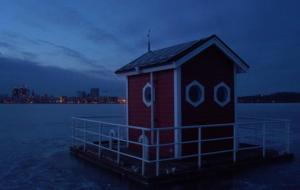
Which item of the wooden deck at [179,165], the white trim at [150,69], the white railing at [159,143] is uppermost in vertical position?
the white trim at [150,69]

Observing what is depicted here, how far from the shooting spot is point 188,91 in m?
11.8

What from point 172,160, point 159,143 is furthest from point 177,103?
point 172,160

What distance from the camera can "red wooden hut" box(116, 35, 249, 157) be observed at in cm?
1156

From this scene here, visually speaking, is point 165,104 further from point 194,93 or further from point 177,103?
point 194,93

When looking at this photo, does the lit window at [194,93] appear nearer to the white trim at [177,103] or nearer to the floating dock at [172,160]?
the white trim at [177,103]

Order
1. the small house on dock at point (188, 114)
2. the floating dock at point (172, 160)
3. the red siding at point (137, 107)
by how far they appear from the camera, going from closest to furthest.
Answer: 1. the floating dock at point (172, 160)
2. the small house on dock at point (188, 114)
3. the red siding at point (137, 107)

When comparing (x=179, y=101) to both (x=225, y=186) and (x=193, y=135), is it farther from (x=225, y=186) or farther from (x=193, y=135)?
(x=225, y=186)

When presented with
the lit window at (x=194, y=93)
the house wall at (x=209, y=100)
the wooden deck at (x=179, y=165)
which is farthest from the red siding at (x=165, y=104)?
the wooden deck at (x=179, y=165)

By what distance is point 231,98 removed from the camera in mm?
13039

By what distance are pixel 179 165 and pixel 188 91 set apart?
8.08 feet

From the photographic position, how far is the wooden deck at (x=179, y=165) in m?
9.73

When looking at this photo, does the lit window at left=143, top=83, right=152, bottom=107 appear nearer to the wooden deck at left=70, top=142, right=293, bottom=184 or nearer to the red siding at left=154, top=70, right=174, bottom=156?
the red siding at left=154, top=70, right=174, bottom=156

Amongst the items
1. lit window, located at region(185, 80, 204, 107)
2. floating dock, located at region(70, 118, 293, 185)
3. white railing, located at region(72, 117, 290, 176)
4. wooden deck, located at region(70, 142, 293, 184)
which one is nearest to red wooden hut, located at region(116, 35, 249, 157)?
lit window, located at region(185, 80, 204, 107)

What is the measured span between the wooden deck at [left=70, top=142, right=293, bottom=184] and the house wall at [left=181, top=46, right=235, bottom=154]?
695 mm
